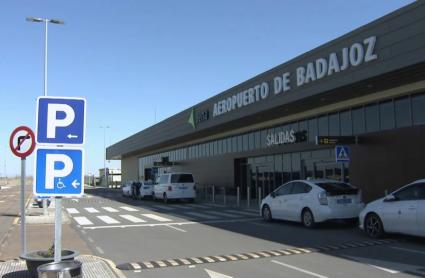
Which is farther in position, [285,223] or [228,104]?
[228,104]

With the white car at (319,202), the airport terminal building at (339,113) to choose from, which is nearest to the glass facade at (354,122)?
the airport terminal building at (339,113)

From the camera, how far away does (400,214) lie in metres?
13.0

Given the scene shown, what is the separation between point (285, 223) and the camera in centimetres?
1888

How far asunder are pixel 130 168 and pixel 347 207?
65.5 meters

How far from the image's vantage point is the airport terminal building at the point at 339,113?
727 inches

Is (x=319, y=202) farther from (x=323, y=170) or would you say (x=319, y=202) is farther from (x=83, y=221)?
(x=323, y=170)

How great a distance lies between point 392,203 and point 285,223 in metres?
5.99

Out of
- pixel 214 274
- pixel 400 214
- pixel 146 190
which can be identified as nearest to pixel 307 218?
pixel 400 214

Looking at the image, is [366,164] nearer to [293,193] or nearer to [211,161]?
[293,193]

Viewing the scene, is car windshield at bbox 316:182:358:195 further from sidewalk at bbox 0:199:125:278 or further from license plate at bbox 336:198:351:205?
sidewalk at bbox 0:199:125:278

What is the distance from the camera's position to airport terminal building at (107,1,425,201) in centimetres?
1847

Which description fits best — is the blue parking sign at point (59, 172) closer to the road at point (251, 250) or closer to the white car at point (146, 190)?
the road at point (251, 250)

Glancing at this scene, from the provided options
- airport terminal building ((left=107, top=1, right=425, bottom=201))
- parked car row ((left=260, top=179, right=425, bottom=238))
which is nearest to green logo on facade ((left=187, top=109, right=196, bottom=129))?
airport terminal building ((left=107, top=1, right=425, bottom=201))

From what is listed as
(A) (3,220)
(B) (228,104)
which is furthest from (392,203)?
(B) (228,104)
